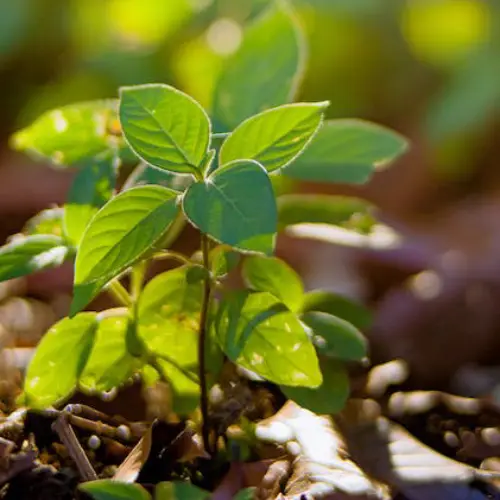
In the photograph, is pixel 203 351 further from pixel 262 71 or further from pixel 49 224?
pixel 262 71

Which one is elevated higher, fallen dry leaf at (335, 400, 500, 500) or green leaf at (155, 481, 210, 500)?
green leaf at (155, 481, 210, 500)

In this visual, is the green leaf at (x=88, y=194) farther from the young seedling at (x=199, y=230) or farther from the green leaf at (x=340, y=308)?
the green leaf at (x=340, y=308)

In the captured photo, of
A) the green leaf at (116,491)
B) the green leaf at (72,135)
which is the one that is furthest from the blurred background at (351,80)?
the green leaf at (116,491)

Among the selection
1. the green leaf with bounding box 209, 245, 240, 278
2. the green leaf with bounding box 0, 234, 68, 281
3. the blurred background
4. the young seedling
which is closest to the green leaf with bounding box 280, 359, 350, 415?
the young seedling

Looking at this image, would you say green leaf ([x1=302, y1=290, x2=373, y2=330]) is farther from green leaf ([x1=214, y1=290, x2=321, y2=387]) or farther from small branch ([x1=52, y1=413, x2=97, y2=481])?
small branch ([x1=52, y1=413, x2=97, y2=481])

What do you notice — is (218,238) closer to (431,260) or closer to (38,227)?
(38,227)

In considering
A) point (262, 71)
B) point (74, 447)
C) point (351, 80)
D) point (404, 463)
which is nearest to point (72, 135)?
point (262, 71)
